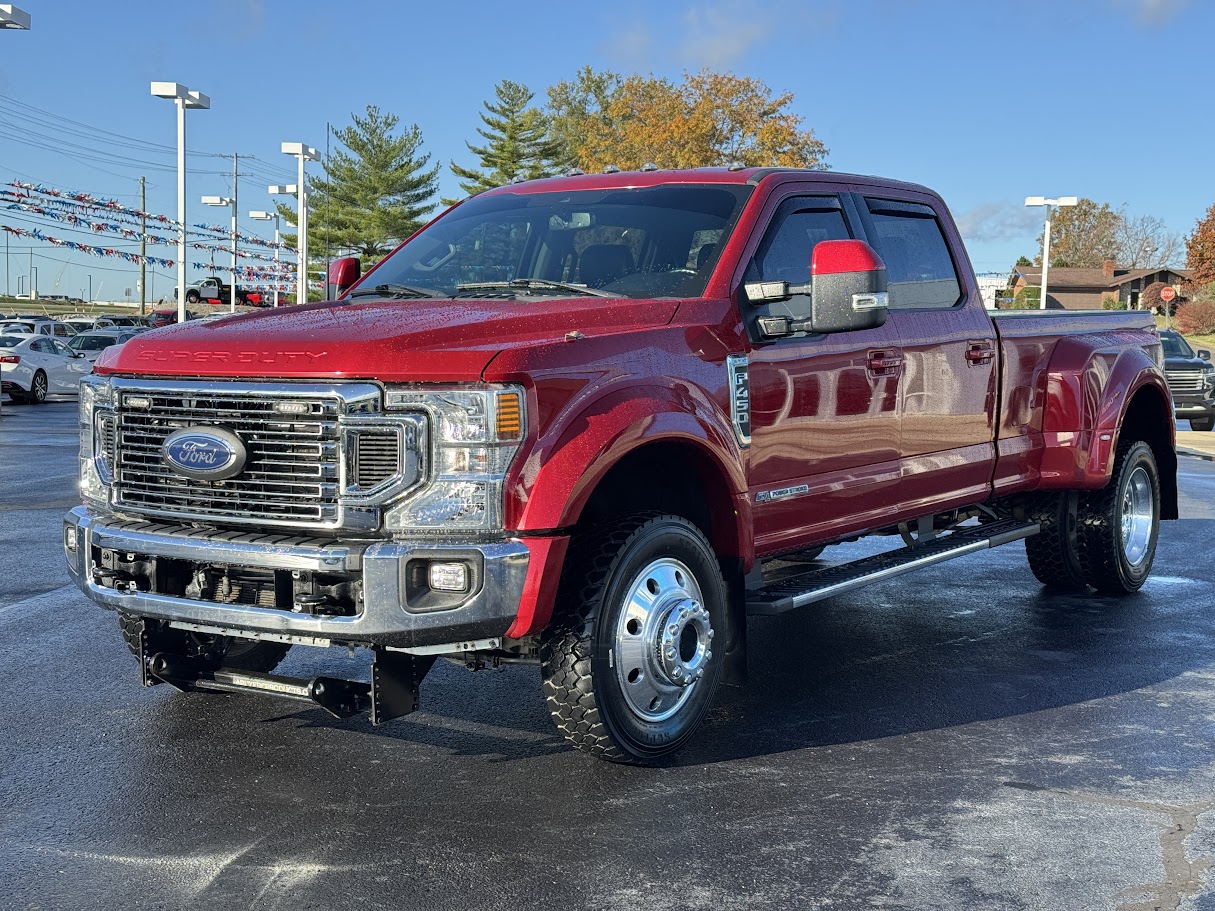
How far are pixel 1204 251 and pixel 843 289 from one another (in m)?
86.7

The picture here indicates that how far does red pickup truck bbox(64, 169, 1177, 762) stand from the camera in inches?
176

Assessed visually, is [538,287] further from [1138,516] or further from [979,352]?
[1138,516]

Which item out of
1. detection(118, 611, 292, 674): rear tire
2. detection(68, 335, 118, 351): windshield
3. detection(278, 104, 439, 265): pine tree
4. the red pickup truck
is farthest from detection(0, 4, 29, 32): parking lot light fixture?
detection(278, 104, 439, 265): pine tree

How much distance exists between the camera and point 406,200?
89.3 m

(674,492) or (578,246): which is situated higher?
(578,246)

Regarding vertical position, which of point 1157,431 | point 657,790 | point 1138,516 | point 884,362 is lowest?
point 657,790

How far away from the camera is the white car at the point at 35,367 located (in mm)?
30125

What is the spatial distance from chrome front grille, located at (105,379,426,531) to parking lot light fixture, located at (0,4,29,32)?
2387 cm

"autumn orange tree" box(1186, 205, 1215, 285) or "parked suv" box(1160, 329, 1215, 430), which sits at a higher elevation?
"autumn orange tree" box(1186, 205, 1215, 285)

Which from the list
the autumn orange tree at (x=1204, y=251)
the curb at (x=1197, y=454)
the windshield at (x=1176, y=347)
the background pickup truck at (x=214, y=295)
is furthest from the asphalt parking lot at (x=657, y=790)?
the autumn orange tree at (x=1204, y=251)

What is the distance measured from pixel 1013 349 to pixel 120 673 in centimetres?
461

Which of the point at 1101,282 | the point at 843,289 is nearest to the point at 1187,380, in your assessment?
the point at 843,289

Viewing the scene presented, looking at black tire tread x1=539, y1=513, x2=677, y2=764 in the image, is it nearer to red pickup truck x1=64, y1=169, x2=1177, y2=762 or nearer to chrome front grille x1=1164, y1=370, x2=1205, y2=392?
red pickup truck x1=64, y1=169, x2=1177, y2=762

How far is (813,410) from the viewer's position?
587cm
